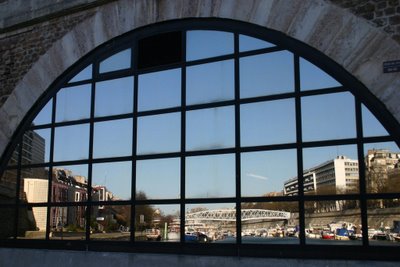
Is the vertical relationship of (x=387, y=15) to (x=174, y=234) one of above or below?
above

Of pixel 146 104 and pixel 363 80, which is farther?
pixel 146 104

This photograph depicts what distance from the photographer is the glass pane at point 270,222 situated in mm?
7191

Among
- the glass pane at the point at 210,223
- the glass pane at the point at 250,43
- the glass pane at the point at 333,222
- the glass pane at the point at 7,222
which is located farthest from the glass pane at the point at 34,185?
the glass pane at the point at 333,222

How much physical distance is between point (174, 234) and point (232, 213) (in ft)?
3.73

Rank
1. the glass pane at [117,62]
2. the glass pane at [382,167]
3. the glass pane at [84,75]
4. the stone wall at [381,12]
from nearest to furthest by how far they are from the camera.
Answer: the glass pane at [382,167] → the stone wall at [381,12] → the glass pane at [117,62] → the glass pane at [84,75]

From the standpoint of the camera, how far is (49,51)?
32.1ft

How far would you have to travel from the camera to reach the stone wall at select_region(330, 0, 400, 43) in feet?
22.1

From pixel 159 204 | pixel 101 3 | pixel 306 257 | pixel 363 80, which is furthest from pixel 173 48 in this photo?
pixel 306 257

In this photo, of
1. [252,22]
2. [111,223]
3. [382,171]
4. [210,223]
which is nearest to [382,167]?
[382,171]

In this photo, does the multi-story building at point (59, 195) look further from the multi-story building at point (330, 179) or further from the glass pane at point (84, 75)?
the multi-story building at point (330, 179)

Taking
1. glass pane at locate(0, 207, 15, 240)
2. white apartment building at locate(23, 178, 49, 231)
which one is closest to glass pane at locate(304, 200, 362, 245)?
white apartment building at locate(23, 178, 49, 231)

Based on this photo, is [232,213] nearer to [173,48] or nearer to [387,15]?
[173,48]

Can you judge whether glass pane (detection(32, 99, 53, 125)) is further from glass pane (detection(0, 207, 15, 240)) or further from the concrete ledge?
the concrete ledge

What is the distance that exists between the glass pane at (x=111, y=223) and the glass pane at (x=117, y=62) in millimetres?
2553
